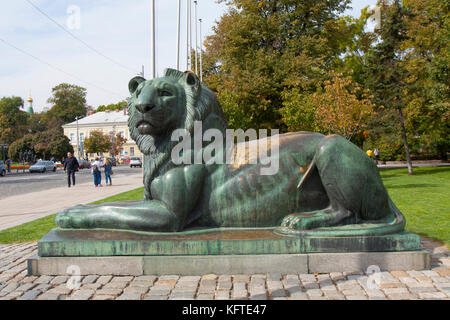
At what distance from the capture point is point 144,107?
405cm

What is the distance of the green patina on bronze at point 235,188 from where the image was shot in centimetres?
414

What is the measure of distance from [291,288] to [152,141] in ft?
7.18

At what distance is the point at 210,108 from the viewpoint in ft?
14.4

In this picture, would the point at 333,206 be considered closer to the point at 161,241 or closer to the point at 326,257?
the point at 326,257

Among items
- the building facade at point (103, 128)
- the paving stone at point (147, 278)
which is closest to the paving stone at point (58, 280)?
the paving stone at point (147, 278)

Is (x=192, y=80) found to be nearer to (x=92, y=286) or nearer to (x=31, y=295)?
(x=92, y=286)

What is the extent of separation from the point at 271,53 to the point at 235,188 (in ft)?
69.1

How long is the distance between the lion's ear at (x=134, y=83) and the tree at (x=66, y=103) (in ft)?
274

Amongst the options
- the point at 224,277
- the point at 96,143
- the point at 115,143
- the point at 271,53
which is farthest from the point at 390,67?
the point at 115,143

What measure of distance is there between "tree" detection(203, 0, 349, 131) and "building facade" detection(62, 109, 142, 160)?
58341 millimetres

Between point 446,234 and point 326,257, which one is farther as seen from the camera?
point 446,234

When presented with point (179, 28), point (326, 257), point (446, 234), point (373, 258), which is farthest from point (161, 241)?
point (179, 28)

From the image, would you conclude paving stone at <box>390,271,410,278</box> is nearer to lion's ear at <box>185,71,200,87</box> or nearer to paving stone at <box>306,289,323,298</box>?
paving stone at <box>306,289,323,298</box>

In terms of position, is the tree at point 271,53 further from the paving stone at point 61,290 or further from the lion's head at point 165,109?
the paving stone at point 61,290
